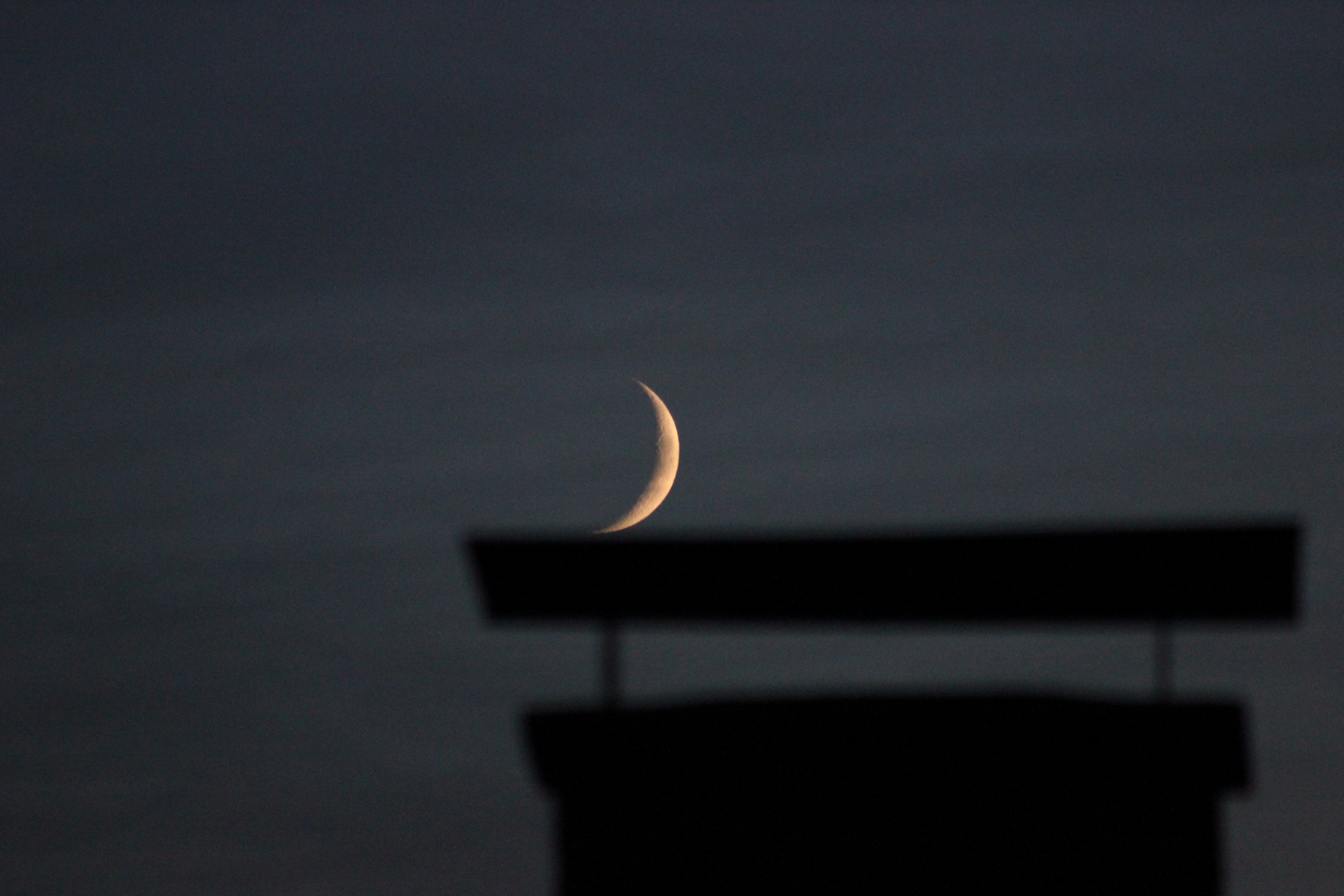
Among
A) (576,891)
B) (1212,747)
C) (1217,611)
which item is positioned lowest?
(576,891)

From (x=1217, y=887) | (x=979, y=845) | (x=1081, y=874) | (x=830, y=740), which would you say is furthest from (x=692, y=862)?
(x=1217, y=887)

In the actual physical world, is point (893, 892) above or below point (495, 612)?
below

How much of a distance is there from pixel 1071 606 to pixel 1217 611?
88 centimetres

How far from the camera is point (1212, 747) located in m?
8.81

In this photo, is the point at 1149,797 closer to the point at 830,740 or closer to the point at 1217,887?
the point at 1217,887

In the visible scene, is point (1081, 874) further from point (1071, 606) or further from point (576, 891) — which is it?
point (576, 891)

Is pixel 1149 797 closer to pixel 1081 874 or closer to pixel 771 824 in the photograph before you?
pixel 1081 874

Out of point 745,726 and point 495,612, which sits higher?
point 495,612

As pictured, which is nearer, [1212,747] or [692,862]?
[1212,747]

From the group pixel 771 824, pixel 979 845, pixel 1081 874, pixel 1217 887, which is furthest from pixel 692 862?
pixel 1217 887

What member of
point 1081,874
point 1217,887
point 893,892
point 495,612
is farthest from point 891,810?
point 495,612

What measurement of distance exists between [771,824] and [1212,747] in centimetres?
271

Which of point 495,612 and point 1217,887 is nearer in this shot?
point 1217,887

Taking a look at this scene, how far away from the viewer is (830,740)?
9.34 metres
